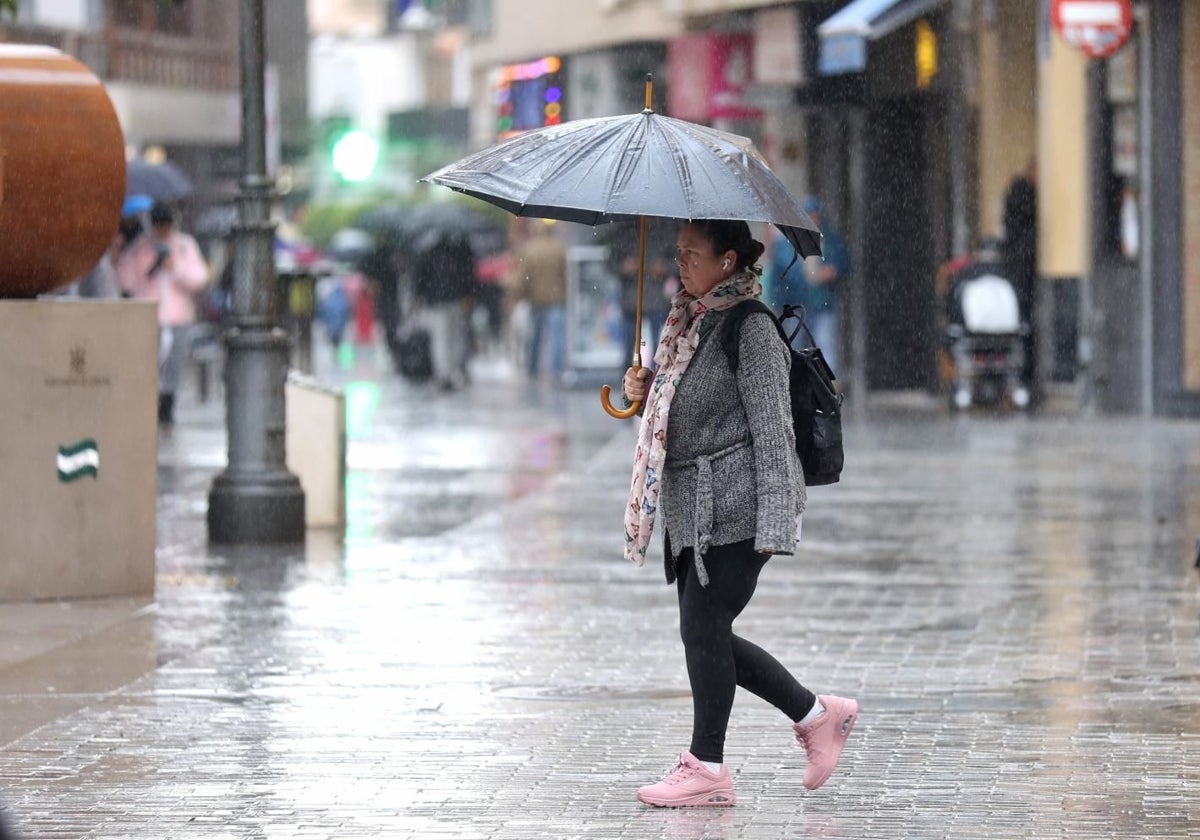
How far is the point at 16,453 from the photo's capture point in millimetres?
10117

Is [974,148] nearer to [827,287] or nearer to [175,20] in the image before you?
[827,287]

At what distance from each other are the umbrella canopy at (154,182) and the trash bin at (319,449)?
647 centimetres

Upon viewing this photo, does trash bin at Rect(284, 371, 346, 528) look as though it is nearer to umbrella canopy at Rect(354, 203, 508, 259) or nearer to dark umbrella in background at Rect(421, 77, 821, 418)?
dark umbrella in background at Rect(421, 77, 821, 418)

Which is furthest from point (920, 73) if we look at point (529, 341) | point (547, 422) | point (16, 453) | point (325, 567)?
point (16, 453)

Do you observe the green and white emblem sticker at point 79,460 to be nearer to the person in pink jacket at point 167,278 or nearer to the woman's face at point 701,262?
the woman's face at point 701,262

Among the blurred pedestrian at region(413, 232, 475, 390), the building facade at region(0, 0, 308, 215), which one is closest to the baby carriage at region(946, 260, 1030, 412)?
the blurred pedestrian at region(413, 232, 475, 390)

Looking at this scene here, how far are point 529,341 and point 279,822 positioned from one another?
24.8 meters

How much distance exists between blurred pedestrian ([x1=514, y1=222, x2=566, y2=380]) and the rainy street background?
143mm

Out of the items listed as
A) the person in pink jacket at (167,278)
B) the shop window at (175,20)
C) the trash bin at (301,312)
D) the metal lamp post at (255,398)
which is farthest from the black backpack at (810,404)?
the shop window at (175,20)

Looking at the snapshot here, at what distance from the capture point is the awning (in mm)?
22375

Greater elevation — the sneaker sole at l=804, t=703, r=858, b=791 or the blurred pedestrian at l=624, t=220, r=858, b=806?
the blurred pedestrian at l=624, t=220, r=858, b=806

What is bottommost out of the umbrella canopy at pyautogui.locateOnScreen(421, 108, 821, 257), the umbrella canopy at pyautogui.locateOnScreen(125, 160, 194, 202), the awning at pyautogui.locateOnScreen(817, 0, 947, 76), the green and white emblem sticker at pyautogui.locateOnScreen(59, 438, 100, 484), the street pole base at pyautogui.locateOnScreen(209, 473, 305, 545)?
the street pole base at pyautogui.locateOnScreen(209, 473, 305, 545)

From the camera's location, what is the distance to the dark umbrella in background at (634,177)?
20.4 ft

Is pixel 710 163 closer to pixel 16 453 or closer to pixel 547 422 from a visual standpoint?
pixel 16 453
